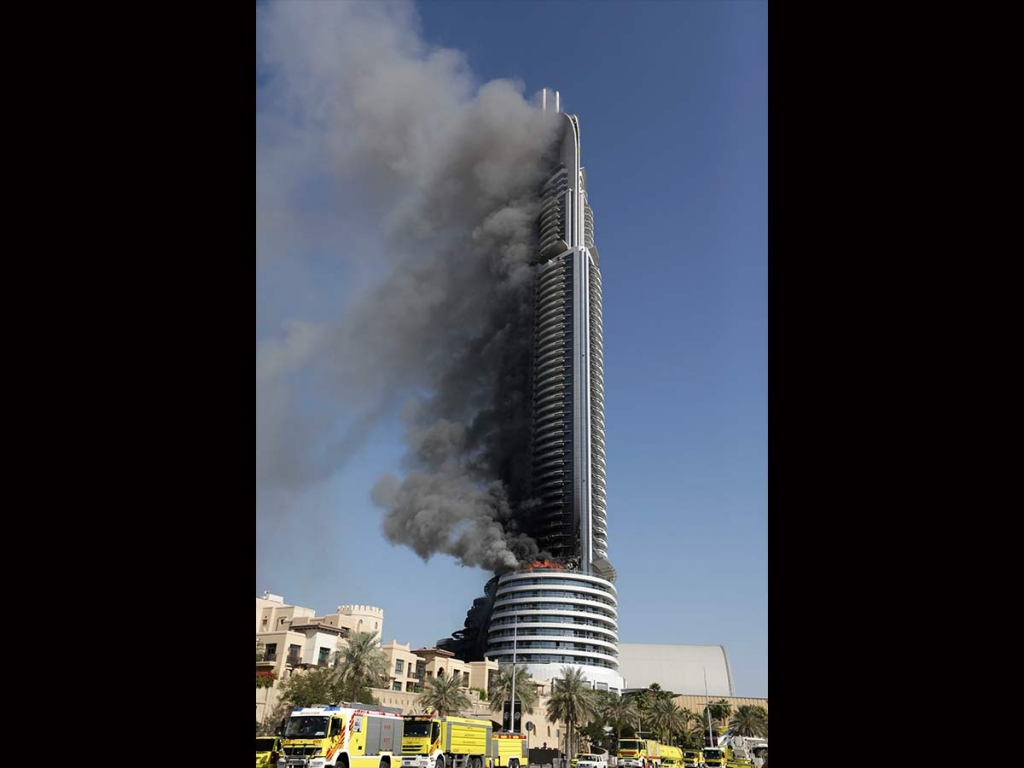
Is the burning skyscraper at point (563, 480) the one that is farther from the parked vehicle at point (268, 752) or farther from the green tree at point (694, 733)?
the parked vehicle at point (268, 752)

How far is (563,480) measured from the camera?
150 meters

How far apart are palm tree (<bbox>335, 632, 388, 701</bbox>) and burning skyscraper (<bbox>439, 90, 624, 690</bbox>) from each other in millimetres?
66907

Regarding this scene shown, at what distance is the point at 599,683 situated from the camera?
11925 cm

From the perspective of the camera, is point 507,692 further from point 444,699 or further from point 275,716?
point 275,716

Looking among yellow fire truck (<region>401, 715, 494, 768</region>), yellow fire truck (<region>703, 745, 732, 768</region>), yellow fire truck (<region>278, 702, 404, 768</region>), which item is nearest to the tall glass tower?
yellow fire truck (<region>703, 745, 732, 768</region>)

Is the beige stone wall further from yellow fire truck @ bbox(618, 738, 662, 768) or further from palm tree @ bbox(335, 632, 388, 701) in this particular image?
yellow fire truck @ bbox(618, 738, 662, 768)

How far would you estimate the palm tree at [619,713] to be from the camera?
68750 millimetres

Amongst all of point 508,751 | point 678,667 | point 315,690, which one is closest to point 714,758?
point 508,751

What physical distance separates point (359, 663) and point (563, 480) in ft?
327

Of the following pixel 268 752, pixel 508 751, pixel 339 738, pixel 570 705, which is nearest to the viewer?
pixel 339 738

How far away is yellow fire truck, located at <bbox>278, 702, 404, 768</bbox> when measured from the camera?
23844 mm
